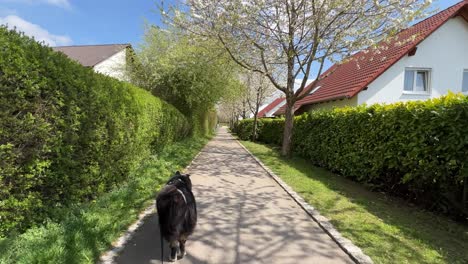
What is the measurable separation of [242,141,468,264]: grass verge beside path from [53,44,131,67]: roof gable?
29.3 metres

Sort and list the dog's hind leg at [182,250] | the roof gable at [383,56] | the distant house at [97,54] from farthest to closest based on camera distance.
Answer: the distant house at [97,54] → the roof gable at [383,56] → the dog's hind leg at [182,250]

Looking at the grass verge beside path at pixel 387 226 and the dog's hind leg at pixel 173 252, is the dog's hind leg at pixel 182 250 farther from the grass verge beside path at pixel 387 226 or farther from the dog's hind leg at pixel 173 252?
the grass verge beside path at pixel 387 226

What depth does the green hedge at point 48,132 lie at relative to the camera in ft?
11.4

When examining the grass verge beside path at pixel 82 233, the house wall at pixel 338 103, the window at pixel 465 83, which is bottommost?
the grass verge beside path at pixel 82 233

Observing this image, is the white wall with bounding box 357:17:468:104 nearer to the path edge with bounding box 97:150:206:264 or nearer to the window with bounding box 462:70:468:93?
the window with bounding box 462:70:468:93

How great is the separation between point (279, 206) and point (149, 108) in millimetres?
5435

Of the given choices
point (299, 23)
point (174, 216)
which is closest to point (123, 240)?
point (174, 216)

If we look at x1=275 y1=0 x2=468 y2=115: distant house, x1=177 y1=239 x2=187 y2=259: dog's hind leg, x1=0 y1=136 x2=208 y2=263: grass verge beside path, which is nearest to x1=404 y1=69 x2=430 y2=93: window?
x1=275 y1=0 x2=468 y2=115: distant house

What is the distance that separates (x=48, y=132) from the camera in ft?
13.2

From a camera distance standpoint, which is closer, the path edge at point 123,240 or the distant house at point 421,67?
the path edge at point 123,240

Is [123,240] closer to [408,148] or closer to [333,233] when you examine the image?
[333,233]

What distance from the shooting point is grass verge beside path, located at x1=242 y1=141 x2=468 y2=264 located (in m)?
4.20

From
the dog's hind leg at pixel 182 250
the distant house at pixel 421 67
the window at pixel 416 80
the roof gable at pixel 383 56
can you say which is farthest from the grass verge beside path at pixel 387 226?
the window at pixel 416 80

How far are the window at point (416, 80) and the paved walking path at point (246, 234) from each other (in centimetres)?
1243
